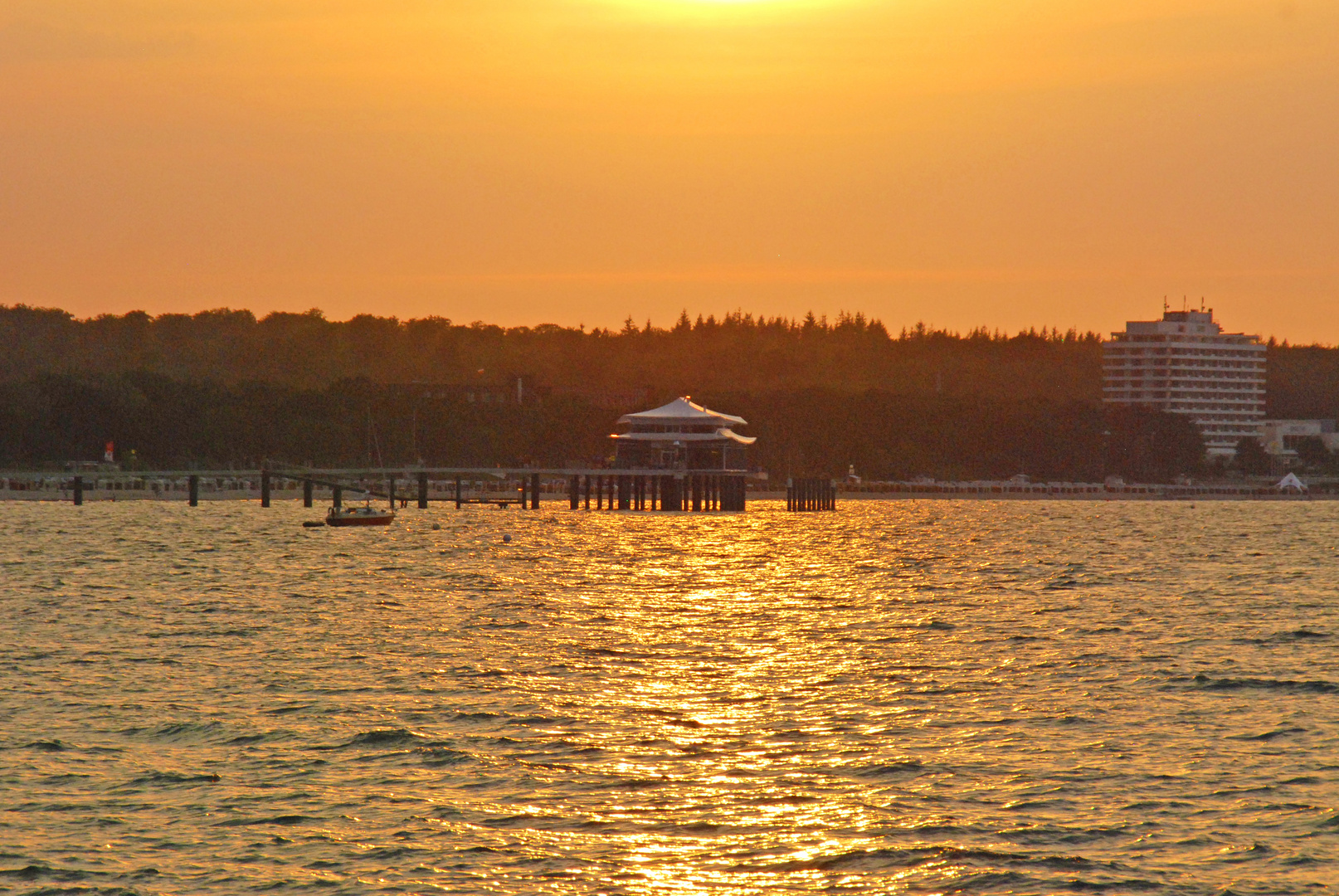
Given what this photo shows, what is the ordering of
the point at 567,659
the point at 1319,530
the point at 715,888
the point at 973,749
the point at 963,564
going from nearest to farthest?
the point at 715,888 < the point at 973,749 < the point at 567,659 < the point at 963,564 < the point at 1319,530

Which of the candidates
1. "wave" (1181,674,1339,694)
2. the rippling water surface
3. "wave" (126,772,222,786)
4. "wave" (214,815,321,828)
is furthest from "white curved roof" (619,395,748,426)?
"wave" (214,815,321,828)

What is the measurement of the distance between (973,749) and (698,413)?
147 metres

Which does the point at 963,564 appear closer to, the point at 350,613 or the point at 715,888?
the point at 350,613

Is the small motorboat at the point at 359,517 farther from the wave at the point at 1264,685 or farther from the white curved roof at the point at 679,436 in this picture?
the wave at the point at 1264,685

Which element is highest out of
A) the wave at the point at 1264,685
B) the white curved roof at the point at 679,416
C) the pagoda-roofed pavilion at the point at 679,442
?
the white curved roof at the point at 679,416

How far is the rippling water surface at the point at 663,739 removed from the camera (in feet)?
75.1

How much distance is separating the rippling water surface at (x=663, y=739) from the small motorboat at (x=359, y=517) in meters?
55.5

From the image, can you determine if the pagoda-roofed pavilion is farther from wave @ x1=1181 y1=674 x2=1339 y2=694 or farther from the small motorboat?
wave @ x1=1181 y1=674 x2=1339 y2=694

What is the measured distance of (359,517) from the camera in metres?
128

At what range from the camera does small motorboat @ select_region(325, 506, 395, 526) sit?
126000 millimetres

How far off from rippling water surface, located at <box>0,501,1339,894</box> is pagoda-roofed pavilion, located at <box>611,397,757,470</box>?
351 feet

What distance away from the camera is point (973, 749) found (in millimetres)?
30828

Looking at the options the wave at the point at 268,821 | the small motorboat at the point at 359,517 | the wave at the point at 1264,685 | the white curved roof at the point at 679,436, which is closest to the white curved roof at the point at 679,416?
the white curved roof at the point at 679,436

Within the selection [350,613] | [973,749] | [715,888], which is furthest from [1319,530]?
[715,888]
